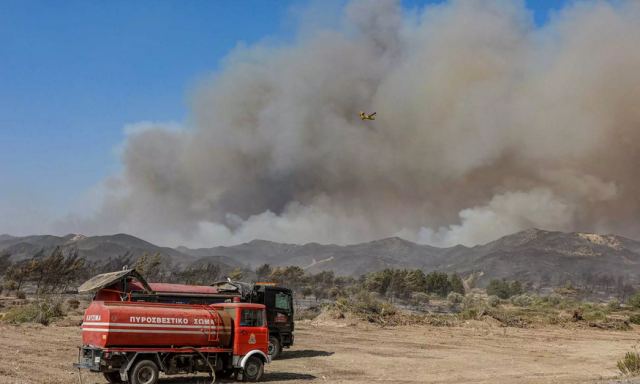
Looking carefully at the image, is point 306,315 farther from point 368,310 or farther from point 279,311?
point 279,311

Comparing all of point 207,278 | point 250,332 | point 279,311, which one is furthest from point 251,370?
point 207,278

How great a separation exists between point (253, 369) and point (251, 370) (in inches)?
2.6

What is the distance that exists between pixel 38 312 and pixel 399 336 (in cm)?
2224

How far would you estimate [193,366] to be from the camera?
15.7 m

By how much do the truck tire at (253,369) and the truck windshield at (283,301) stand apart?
689 cm

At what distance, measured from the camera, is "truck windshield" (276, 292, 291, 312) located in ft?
78.7

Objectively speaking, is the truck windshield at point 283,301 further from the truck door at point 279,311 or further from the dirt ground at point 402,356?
the dirt ground at point 402,356

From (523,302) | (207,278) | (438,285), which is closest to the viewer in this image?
(523,302)

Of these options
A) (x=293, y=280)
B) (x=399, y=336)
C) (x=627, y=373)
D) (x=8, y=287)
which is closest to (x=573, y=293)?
(x=293, y=280)

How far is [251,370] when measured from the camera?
1688 cm

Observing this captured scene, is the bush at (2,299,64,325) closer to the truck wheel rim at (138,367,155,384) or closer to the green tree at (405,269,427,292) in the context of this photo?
the truck wheel rim at (138,367,155,384)

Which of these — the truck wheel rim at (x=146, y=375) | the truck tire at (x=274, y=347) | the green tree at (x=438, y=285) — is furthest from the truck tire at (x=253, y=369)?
the green tree at (x=438, y=285)

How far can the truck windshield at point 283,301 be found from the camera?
944 inches

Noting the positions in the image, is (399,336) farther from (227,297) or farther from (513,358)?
(227,297)
